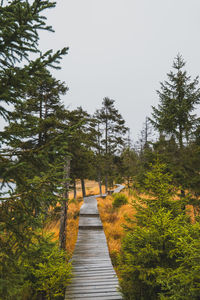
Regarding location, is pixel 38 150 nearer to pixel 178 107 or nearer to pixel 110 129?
pixel 178 107

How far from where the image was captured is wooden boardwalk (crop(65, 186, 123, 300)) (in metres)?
4.55

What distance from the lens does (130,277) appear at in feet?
13.0

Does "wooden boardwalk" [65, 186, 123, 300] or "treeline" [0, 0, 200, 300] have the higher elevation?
"treeline" [0, 0, 200, 300]

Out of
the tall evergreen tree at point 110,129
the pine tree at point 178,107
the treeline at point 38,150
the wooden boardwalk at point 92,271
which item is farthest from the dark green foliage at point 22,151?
the tall evergreen tree at point 110,129

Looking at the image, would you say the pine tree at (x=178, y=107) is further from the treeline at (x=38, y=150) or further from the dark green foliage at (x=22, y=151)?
the dark green foliage at (x=22, y=151)

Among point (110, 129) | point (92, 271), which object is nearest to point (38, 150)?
point (92, 271)

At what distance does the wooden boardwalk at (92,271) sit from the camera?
4555 millimetres

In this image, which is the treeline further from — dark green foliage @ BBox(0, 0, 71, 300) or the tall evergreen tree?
the tall evergreen tree

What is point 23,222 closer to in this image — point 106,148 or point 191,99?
point 191,99

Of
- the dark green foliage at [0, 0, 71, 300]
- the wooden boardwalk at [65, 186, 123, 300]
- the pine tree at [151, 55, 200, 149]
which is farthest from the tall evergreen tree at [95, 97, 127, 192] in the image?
the dark green foliage at [0, 0, 71, 300]

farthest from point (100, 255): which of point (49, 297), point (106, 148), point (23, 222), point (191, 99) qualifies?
point (106, 148)

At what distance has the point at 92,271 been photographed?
224 inches

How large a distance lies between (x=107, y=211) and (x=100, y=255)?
7.07m

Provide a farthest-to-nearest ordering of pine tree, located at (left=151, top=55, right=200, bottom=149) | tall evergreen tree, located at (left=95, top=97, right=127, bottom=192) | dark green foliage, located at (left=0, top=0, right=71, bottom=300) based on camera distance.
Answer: tall evergreen tree, located at (left=95, top=97, right=127, bottom=192)
pine tree, located at (left=151, top=55, right=200, bottom=149)
dark green foliage, located at (left=0, top=0, right=71, bottom=300)
